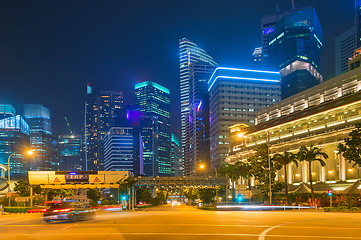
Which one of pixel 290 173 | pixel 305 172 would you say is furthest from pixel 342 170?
pixel 290 173

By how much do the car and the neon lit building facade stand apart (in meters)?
51.0

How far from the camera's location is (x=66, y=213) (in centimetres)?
2533

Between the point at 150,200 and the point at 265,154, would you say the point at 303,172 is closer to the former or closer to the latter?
the point at 265,154

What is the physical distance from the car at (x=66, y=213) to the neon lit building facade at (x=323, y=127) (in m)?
51.0

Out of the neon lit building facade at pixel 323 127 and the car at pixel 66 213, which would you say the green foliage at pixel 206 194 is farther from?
the car at pixel 66 213

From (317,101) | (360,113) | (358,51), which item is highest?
(358,51)

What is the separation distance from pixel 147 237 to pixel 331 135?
8470 cm

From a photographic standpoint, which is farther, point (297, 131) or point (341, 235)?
point (297, 131)

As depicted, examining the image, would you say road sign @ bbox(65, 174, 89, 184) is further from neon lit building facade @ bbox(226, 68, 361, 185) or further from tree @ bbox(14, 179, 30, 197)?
neon lit building facade @ bbox(226, 68, 361, 185)

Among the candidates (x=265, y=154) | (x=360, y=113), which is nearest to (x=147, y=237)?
(x=265, y=154)

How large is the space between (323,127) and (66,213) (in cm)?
8628

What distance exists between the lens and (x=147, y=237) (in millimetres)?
15047

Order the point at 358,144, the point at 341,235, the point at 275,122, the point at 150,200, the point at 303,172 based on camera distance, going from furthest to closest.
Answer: the point at 150,200 < the point at 275,122 < the point at 303,172 < the point at 358,144 < the point at 341,235

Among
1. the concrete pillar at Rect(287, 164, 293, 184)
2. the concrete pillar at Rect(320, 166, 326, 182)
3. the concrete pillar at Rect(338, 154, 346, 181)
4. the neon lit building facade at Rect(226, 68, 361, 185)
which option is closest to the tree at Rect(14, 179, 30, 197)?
the neon lit building facade at Rect(226, 68, 361, 185)
